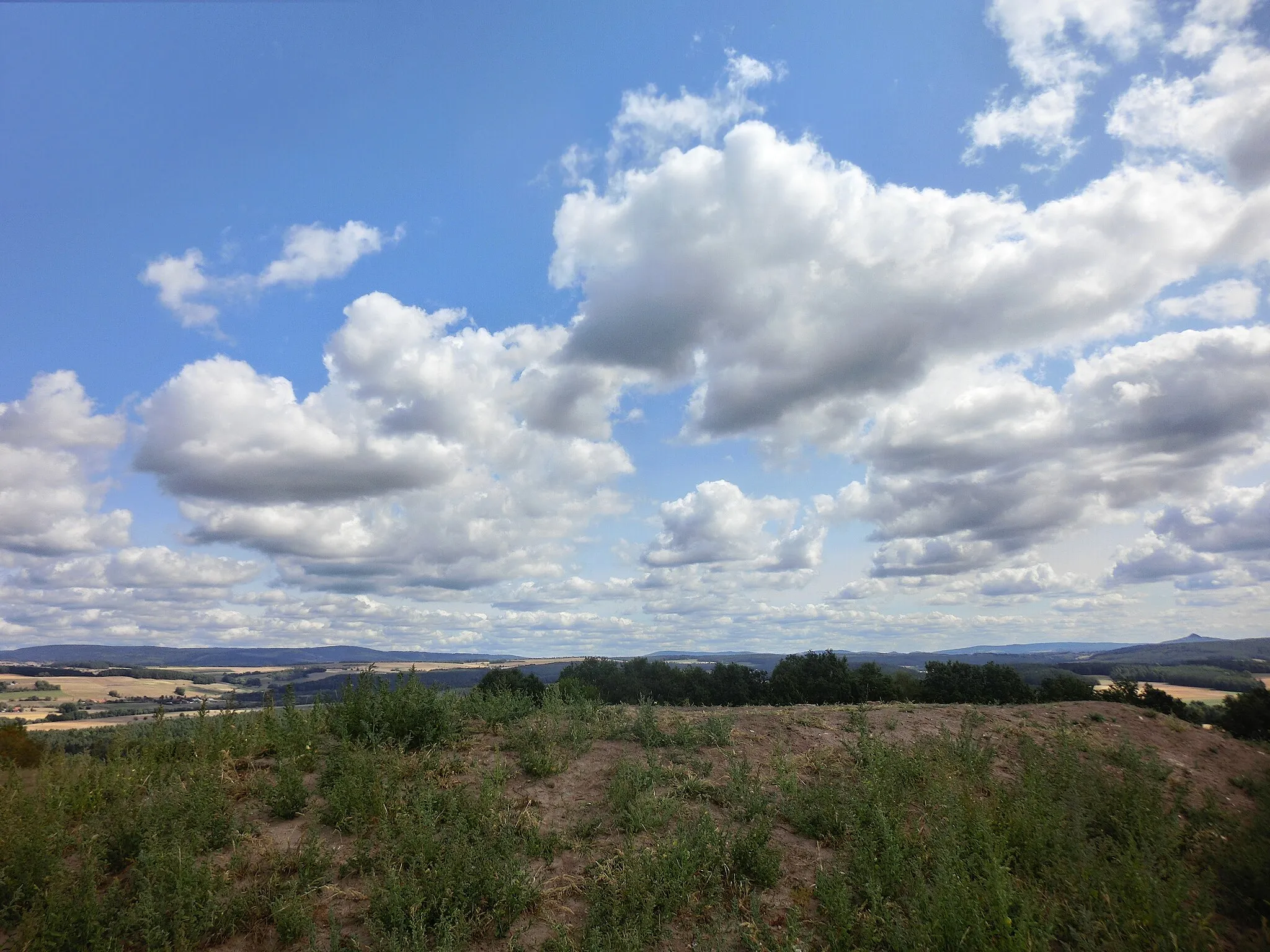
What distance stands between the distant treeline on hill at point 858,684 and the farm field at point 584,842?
22.8 metres

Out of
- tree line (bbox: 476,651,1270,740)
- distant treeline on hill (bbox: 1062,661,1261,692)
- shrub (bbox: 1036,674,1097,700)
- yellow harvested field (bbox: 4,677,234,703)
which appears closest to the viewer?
tree line (bbox: 476,651,1270,740)

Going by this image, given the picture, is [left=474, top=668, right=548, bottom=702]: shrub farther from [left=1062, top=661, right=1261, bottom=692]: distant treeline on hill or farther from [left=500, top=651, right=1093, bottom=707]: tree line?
[left=1062, top=661, right=1261, bottom=692]: distant treeline on hill

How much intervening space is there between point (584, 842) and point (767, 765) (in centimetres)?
394

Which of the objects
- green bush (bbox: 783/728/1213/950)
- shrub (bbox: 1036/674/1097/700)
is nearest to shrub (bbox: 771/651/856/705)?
shrub (bbox: 1036/674/1097/700)

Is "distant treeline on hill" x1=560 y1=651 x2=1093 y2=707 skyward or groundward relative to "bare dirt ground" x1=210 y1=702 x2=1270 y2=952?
groundward

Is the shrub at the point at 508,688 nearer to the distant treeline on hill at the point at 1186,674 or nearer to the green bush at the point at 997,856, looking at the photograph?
the green bush at the point at 997,856

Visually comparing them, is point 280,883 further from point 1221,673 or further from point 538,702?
point 1221,673

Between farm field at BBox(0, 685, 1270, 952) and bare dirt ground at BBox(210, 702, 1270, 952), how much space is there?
1.7 inches

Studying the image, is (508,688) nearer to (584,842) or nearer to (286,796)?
(286,796)

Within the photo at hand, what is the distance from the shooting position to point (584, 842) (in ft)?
26.0

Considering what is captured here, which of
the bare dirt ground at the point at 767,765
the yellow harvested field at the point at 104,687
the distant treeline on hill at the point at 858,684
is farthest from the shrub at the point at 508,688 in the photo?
the yellow harvested field at the point at 104,687

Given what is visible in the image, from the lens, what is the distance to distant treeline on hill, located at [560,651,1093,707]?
131ft

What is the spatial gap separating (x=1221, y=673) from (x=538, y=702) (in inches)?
4911

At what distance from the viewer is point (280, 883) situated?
679 centimetres
